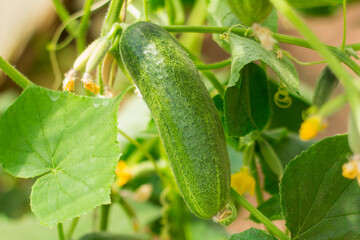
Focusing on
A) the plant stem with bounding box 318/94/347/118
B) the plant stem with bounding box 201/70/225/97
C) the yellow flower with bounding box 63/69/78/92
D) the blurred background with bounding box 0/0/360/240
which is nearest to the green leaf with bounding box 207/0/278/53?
the plant stem with bounding box 201/70/225/97

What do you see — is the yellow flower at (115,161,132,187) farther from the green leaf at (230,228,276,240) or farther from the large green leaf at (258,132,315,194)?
the green leaf at (230,228,276,240)

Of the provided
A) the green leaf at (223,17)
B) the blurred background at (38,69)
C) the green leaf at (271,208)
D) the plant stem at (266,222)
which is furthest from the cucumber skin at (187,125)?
the blurred background at (38,69)

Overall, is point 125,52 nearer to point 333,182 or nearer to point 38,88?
point 38,88

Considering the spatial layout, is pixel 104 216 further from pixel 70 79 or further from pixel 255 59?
pixel 255 59

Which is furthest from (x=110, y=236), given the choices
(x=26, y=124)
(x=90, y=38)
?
(x=90, y=38)

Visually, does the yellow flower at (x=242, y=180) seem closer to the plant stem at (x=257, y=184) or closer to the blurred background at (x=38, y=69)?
the plant stem at (x=257, y=184)
